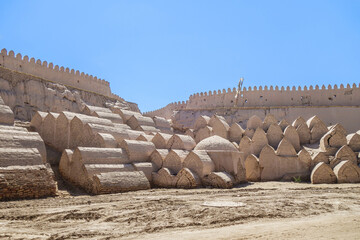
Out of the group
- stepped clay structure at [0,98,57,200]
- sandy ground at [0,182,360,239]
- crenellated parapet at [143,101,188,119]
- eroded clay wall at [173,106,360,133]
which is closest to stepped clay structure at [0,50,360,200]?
stepped clay structure at [0,98,57,200]

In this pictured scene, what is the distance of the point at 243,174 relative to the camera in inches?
524

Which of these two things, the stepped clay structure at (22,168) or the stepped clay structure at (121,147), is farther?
the stepped clay structure at (121,147)

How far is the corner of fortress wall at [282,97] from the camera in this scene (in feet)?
76.9

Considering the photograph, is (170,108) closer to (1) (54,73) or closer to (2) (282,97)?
(2) (282,97)

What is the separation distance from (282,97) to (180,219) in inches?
805

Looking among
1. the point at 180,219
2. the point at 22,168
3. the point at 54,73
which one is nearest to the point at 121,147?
the point at 22,168

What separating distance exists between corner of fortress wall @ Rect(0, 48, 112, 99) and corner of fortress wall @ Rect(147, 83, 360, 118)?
8209 mm

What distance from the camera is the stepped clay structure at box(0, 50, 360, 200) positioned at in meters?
9.66

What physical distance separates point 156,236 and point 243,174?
8.97 meters

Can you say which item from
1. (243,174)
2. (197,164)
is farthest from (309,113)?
(197,164)

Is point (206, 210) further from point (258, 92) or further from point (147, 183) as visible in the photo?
point (258, 92)

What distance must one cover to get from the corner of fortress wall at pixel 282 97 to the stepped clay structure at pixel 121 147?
26.8 feet

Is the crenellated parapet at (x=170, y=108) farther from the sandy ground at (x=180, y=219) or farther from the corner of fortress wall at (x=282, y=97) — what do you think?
the sandy ground at (x=180, y=219)

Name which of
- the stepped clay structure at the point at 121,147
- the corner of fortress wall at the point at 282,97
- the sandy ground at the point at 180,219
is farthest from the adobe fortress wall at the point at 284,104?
the sandy ground at the point at 180,219
